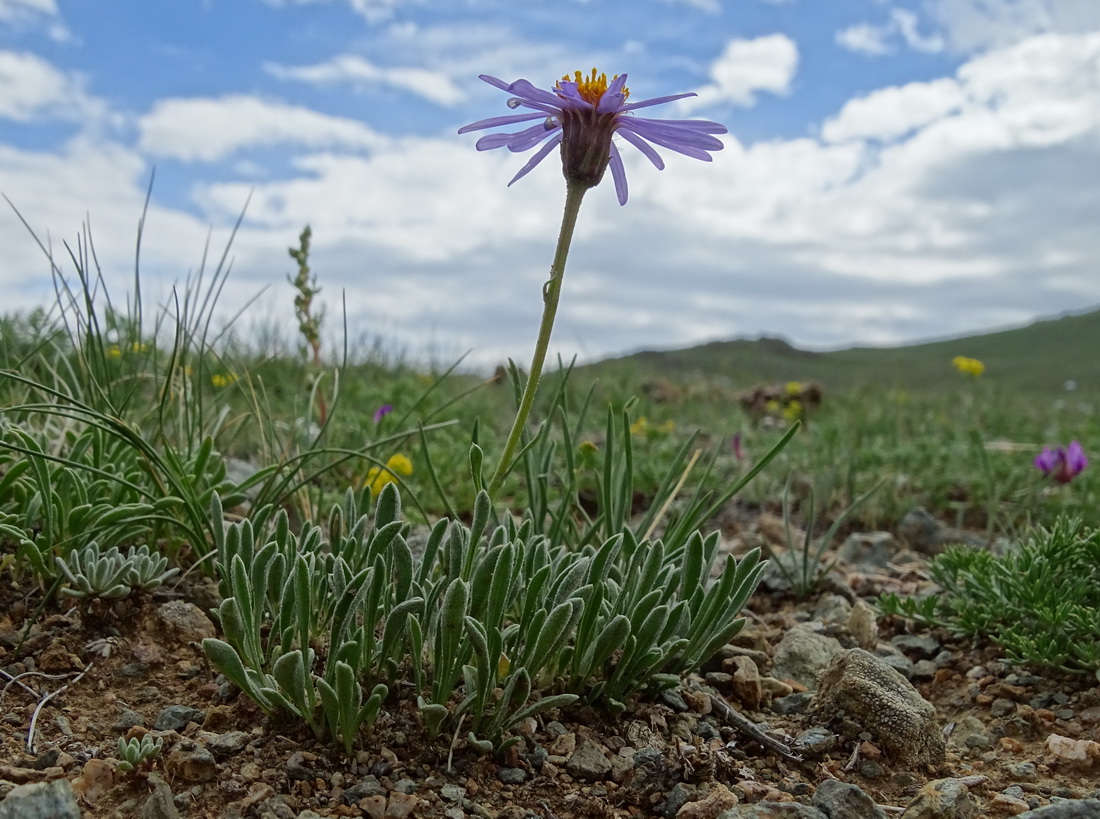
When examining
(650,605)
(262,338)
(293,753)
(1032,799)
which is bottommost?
(1032,799)

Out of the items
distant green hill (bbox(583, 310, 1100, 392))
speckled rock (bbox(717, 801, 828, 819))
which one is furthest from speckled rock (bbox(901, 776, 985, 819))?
distant green hill (bbox(583, 310, 1100, 392))

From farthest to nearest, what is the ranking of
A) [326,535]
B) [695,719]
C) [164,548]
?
[326,535] → [164,548] → [695,719]

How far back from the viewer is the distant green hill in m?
26.0

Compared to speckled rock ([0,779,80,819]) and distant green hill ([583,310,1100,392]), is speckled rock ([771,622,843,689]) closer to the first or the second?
speckled rock ([0,779,80,819])

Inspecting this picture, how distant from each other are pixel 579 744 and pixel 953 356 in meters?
48.2

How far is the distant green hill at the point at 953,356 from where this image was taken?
26047 mm

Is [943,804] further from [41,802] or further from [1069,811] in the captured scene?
[41,802]

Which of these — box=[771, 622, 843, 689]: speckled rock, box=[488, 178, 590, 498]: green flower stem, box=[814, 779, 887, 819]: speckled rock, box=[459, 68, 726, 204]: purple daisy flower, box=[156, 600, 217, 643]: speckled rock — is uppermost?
box=[459, 68, 726, 204]: purple daisy flower

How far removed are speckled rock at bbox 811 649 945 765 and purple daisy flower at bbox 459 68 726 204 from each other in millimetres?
1189

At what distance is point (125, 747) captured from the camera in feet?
5.91

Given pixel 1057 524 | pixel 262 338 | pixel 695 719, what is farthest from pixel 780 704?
pixel 262 338

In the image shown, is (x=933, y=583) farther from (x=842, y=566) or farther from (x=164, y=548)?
(x=164, y=548)

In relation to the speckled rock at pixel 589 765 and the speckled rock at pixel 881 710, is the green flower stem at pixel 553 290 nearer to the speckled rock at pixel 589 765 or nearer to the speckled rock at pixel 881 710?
the speckled rock at pixel 589 765

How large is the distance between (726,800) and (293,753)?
0.81m
